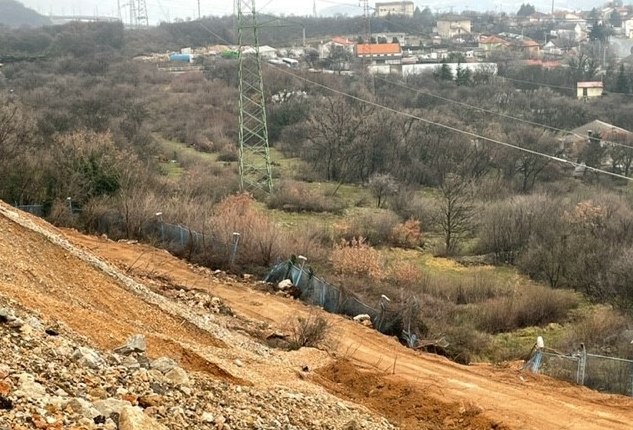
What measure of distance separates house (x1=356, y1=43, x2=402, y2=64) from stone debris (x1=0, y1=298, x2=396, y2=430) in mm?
93575

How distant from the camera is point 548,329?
23547mm

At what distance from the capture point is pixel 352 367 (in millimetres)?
13203

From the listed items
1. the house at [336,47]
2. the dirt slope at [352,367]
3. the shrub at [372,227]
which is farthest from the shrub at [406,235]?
the house at [336,47]

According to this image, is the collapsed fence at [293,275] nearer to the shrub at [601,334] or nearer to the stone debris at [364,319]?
the stone debris at [364,319]

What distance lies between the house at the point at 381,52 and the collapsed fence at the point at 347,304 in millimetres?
81863

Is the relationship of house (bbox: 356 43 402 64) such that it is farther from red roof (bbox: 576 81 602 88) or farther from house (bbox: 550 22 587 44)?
house (bbox: 550 22 587 44)

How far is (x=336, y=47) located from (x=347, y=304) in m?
94.9

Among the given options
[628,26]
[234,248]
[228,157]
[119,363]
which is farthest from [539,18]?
[119,363]

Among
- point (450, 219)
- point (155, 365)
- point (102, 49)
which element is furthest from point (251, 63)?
point (155, 365)

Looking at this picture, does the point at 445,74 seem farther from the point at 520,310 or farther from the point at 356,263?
the point at 520,310

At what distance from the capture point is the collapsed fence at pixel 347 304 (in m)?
18.8

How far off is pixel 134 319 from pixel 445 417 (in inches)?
209

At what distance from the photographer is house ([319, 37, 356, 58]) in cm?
10838

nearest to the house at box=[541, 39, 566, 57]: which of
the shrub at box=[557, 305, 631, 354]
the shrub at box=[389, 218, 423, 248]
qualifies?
the shrub at box=[389, 218, 423, 248]
